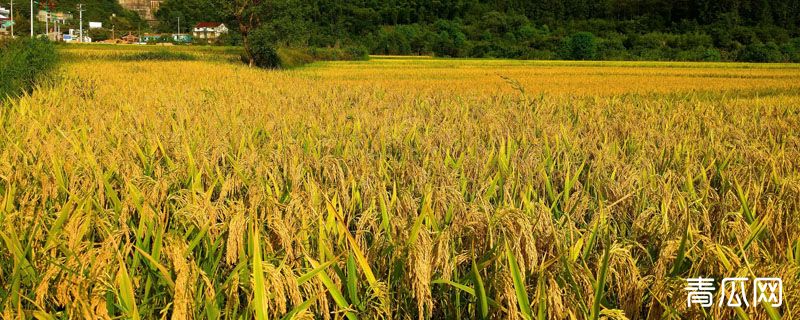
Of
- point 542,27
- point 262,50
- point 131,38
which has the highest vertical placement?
point 542,27

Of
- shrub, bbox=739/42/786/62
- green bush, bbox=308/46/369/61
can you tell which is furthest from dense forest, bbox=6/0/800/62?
green bush, bbox=308/46/369/61

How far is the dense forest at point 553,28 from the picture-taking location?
158 feet

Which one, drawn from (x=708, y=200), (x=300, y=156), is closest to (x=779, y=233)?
(x=708, y=200)

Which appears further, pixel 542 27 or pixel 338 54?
pixel 542 27

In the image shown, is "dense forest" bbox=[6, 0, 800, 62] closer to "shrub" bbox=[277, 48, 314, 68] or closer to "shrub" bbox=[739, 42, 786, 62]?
"shrub" bbox=[739, 42, 786, 62]

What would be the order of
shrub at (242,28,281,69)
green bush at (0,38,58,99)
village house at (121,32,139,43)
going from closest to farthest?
green bush at (0,38,58,99)
shrub at (242,28,281,69)
village house at (121,32,139,43)

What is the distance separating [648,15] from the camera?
82375 mm

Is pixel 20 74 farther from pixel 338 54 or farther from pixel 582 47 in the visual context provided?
pixel 582 47

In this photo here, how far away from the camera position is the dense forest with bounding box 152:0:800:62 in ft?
158

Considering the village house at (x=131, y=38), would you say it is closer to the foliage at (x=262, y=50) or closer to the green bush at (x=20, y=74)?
the foliage at (x=262, y=50)

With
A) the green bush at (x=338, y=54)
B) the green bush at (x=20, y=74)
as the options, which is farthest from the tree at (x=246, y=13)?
the green bush at (x=20, y=74)

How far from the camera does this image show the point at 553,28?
276 ft

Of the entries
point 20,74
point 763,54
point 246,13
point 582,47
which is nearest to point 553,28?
point 582,47

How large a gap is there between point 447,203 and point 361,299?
70 cm
